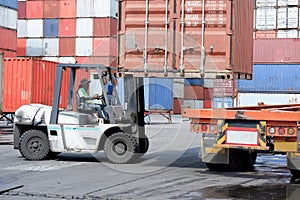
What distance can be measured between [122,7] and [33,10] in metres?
39.5

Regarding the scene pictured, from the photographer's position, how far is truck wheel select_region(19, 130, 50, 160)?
500 inches

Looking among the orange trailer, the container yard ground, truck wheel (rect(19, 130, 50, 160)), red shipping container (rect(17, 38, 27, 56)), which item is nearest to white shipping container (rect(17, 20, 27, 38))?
red shipping container (rect(17, 38, 27, 56))

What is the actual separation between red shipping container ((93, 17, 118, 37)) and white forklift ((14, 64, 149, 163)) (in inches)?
1384

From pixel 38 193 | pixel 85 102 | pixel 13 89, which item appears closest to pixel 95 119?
pixel 85 102

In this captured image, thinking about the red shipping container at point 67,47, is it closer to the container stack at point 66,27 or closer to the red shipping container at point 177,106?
the container stack at point 66,27

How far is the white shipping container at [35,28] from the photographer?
4994cm

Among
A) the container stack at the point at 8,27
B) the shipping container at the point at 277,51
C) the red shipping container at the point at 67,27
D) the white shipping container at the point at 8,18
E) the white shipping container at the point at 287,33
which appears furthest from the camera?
the red shipping container at the point at 67,27

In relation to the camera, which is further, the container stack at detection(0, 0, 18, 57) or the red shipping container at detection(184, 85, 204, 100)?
the red shipping container at detection(184, 85, 204, 100)

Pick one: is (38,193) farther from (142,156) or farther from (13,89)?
(13,89)

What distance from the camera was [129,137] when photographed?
12.2m

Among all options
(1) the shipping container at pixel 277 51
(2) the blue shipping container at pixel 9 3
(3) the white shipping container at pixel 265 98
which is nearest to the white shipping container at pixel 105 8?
(2) the blue shipping container at pixel 9 3

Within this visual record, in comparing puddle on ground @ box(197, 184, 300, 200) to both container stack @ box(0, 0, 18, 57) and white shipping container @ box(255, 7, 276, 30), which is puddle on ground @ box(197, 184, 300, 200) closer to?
container stack @ box(0, 0, 18, 57)

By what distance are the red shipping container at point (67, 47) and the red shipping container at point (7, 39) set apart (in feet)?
16.5

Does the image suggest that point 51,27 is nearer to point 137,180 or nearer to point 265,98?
point 265,98
